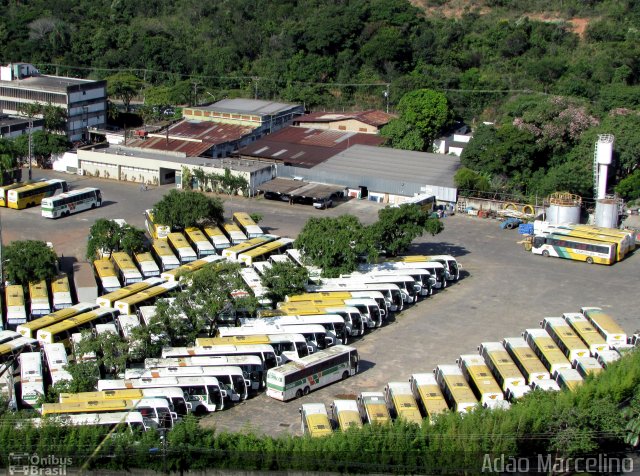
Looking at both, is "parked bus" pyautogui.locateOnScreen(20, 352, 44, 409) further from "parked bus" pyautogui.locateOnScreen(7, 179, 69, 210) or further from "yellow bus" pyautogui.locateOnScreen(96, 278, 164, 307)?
"parked bus" pyautogui.locateOnScreen(7, 179, 69, 210)

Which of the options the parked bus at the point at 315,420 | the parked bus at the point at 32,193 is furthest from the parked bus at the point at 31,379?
the parked bus at the point at 32,193

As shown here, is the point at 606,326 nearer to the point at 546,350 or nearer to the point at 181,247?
the point at 546,350

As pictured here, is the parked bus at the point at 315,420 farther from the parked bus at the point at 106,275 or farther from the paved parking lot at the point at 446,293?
the parked bus at the point at 106,275

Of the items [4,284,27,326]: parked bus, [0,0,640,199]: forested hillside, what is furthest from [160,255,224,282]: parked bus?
[0,0,640,199]: forested hillside

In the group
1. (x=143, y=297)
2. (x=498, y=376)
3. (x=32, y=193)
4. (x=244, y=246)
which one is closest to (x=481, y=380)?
(x=498, y=376)

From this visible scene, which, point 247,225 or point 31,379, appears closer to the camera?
point 31,379

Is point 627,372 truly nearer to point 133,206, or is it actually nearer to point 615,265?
point 615,265
